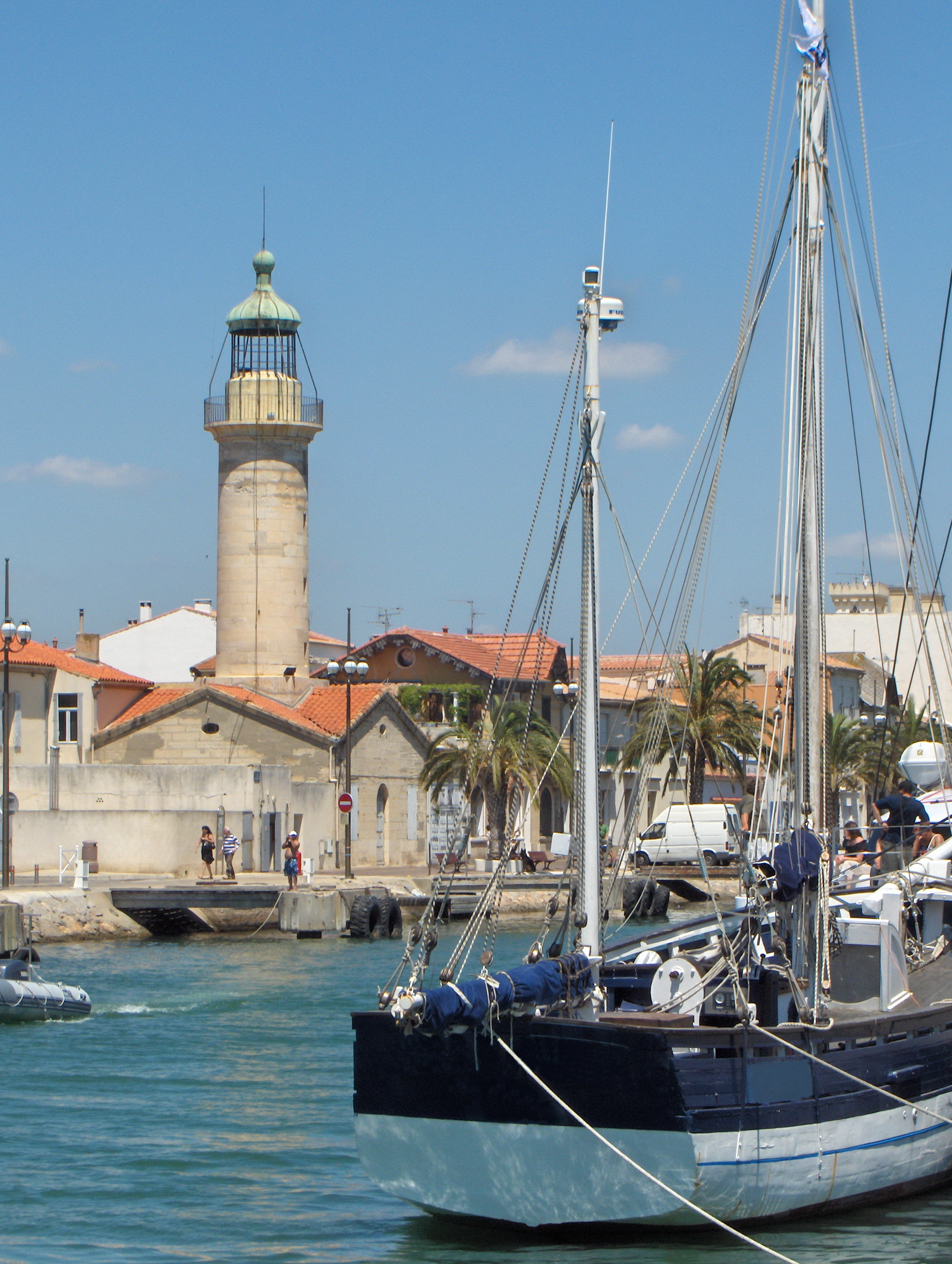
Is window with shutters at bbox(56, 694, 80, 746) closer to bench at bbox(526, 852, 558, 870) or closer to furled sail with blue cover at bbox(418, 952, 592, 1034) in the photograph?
bench at bbox(526, 852, 558, 870)

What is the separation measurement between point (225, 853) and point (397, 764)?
37.8ft

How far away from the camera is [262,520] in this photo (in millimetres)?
61375

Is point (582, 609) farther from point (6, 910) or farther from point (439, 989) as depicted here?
point (6, 910)

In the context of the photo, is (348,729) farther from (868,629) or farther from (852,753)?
(868,629)

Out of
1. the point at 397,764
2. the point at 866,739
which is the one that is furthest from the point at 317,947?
the point at 866,739

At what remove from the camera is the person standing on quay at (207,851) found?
48938 millimetres

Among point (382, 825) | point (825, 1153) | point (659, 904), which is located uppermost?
point (382, 825)

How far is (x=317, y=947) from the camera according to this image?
4188cm

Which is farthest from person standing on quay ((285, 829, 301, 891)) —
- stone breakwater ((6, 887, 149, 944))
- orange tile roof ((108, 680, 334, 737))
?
orange tile roof ((108, 680, 334, 737))

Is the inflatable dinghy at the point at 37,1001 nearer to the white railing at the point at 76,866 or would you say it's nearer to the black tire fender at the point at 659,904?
the white railing at the point at 76,866

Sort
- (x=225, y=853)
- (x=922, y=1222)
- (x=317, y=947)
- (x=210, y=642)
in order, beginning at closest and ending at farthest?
(x=922, y=1222)
(x=317, y=947)
(x=225, y=853)
(x=210, y=642)

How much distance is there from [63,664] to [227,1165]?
4045 cm

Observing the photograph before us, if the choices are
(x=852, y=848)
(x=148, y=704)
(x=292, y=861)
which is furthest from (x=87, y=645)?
(x=852, y=848)

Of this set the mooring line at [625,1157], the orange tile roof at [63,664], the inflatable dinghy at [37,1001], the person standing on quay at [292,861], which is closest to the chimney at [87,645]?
the orange tile roof at [63,664]
